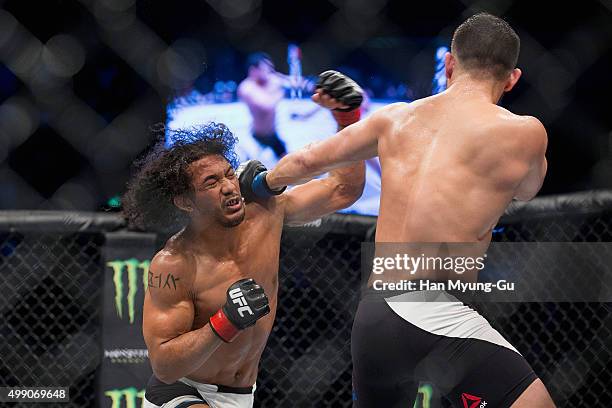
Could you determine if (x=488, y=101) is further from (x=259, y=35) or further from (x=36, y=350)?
(x=259, y=35)

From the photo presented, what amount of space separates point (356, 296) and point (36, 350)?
1.05 metres

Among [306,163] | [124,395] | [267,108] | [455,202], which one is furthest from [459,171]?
[267,108]

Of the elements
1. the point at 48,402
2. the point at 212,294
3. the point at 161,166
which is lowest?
the point at 48,402

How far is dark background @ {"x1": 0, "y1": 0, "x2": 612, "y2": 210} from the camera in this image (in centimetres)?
330

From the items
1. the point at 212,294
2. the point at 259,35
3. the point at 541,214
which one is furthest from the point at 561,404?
the point at 259,35

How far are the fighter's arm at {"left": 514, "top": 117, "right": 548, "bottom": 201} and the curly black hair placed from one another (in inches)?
31.4

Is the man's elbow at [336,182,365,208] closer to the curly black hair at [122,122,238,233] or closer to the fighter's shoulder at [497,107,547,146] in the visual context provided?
the curly black hair at [122,122,238,233]

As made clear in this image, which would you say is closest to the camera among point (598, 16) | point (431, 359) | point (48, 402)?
point (431, 359)

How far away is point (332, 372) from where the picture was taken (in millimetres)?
2654

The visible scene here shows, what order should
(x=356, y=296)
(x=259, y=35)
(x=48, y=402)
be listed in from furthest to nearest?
(x=259, y=35), (x=356, y=296), (x=48, y=402)

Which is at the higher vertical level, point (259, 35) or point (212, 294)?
point (259, 35)

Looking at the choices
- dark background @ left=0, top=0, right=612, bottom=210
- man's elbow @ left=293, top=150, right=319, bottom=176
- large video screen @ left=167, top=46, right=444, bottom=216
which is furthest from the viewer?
large video screen @ left=167, top=46, right=444, bottom=216

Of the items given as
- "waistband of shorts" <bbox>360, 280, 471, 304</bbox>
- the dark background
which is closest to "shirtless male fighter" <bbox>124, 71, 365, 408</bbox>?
"waistband of shorts" <bbox>360, 280, 471, 304</bbox>

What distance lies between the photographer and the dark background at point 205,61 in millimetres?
3305
